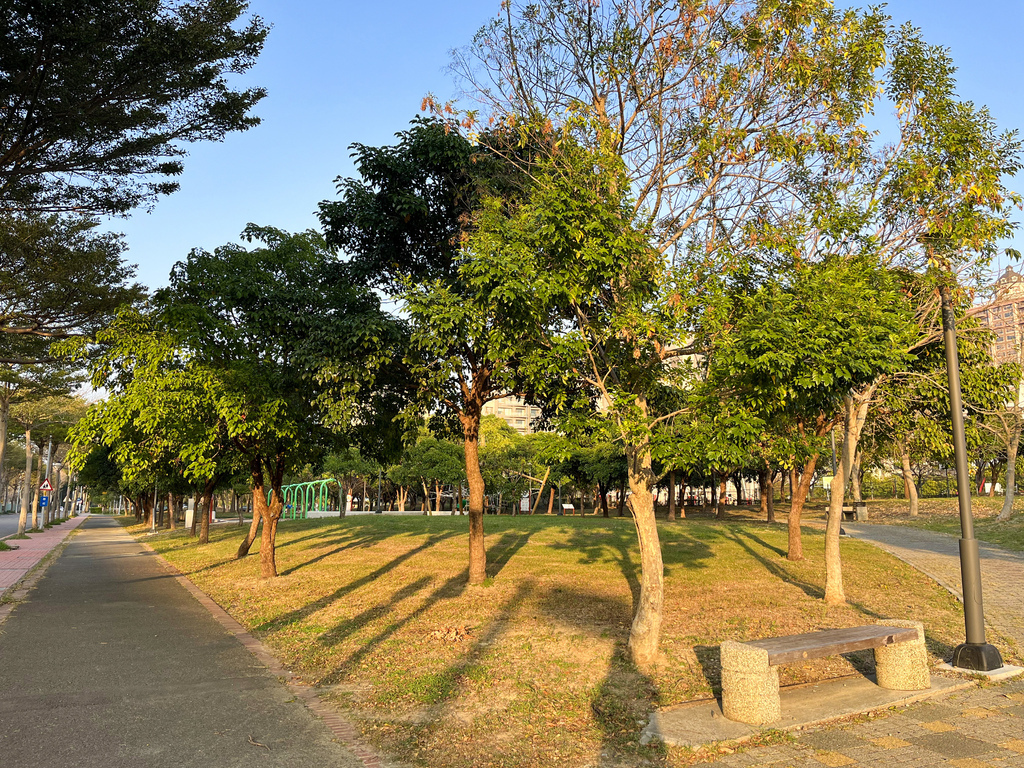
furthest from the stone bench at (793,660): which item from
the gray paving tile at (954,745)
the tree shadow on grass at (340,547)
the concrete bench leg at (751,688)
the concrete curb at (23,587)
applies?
the tree shadow on grass at (340,547)

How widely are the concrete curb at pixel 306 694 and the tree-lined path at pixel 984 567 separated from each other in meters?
7.62

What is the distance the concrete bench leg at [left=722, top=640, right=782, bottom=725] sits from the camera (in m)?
5.82

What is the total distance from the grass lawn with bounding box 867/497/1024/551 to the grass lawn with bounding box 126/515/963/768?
6474 millimetres

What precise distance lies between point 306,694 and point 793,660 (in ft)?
14.6

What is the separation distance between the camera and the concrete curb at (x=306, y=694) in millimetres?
5365

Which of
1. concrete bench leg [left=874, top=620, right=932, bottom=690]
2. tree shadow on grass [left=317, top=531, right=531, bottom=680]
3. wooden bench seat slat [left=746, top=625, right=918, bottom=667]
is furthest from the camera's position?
tree shadow on grass [left=317, top=531, right=531, bottom=680]

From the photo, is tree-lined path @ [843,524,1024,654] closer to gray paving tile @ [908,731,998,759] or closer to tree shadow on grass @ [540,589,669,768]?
gray paving tile @ [908,731,998,759]

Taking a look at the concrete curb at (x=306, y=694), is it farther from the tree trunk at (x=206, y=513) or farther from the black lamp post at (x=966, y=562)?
the tree trunk at (x=206, y=513)

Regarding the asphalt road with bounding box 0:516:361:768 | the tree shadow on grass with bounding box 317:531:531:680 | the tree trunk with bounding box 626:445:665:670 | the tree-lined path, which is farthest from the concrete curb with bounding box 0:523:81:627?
the tree-lined path

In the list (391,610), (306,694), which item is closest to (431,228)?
(391,610)

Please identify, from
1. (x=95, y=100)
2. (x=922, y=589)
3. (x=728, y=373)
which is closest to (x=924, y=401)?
(x=922, y=589)

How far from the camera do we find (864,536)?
25.0m

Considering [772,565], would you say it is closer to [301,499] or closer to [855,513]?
[855,513]

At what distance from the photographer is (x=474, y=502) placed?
45.2 ft
